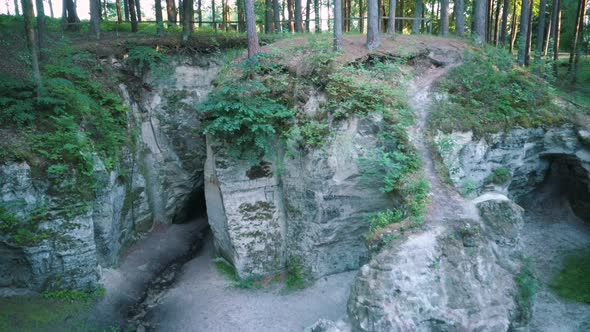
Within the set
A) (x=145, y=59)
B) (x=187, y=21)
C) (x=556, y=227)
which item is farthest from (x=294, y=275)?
(x=187, y=21)

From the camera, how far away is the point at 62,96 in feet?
44.7

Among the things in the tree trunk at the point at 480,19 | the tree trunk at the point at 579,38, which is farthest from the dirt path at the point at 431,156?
the tree trunk at the point at 579,38

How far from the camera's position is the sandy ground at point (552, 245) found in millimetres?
12141

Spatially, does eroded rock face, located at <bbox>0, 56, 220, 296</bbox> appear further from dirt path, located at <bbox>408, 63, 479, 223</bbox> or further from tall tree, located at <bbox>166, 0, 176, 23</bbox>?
dirt path, located at <bbox>408, 63, 479, 223</bbox>

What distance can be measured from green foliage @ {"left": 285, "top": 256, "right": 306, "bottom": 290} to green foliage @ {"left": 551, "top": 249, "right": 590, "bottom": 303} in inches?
345

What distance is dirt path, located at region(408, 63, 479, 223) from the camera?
403 inches

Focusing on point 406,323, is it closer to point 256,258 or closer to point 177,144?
point 256,258

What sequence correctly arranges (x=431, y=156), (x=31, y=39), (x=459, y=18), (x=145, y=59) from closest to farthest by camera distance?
(x=431, y=156), (x=31, y=39), (x=145, y=59), (x=459, y=18)

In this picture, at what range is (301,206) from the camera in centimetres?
1426

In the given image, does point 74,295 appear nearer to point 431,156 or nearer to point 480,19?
point 431,156

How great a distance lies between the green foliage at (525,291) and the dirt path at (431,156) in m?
1.70

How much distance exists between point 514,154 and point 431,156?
4.04 meters

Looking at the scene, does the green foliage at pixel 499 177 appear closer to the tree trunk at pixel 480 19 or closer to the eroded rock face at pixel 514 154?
the eroded rock face at pixel 514 154

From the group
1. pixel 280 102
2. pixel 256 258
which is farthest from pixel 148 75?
pixel 256 258
